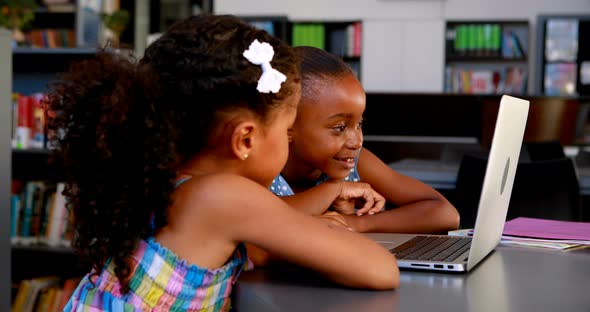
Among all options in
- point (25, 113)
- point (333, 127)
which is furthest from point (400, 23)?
point (333, 127)

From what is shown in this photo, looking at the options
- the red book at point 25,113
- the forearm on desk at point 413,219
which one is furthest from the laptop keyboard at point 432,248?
the red book at point 25,113

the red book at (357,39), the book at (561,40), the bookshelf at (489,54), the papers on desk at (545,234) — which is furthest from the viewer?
the red book at (357,39)

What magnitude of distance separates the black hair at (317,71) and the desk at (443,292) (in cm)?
48

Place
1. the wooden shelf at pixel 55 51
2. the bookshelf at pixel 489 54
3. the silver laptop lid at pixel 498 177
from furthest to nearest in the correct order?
1. the bookshelf at pixel 489 54
2. the wooden shelf at pixel 55 51
3. the silver laptop lid at pixel 498 177

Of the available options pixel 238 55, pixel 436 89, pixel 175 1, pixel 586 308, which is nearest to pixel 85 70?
pixel 238 55

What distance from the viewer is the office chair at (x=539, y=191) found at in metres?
2.34

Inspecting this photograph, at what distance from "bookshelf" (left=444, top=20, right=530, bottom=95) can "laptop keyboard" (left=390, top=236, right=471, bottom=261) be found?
5514 mm

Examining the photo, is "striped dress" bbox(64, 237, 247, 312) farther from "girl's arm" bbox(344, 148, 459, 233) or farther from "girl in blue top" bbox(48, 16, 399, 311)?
"girl's arm" bbox(344, 148, 459, 233)

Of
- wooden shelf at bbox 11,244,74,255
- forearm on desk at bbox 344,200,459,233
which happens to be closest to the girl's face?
forearm on desk at bbox 344,200,459,233

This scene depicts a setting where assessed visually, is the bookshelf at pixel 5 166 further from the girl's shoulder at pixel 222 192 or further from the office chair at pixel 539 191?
the girl's shoulder at pixel 222 192

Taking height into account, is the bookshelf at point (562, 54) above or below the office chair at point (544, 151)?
above

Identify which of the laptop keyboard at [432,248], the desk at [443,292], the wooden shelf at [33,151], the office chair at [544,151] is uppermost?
the desk at [443,292]

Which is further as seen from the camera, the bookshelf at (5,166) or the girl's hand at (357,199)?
the bookshelf at (5,166)

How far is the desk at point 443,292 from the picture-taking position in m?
0.82
